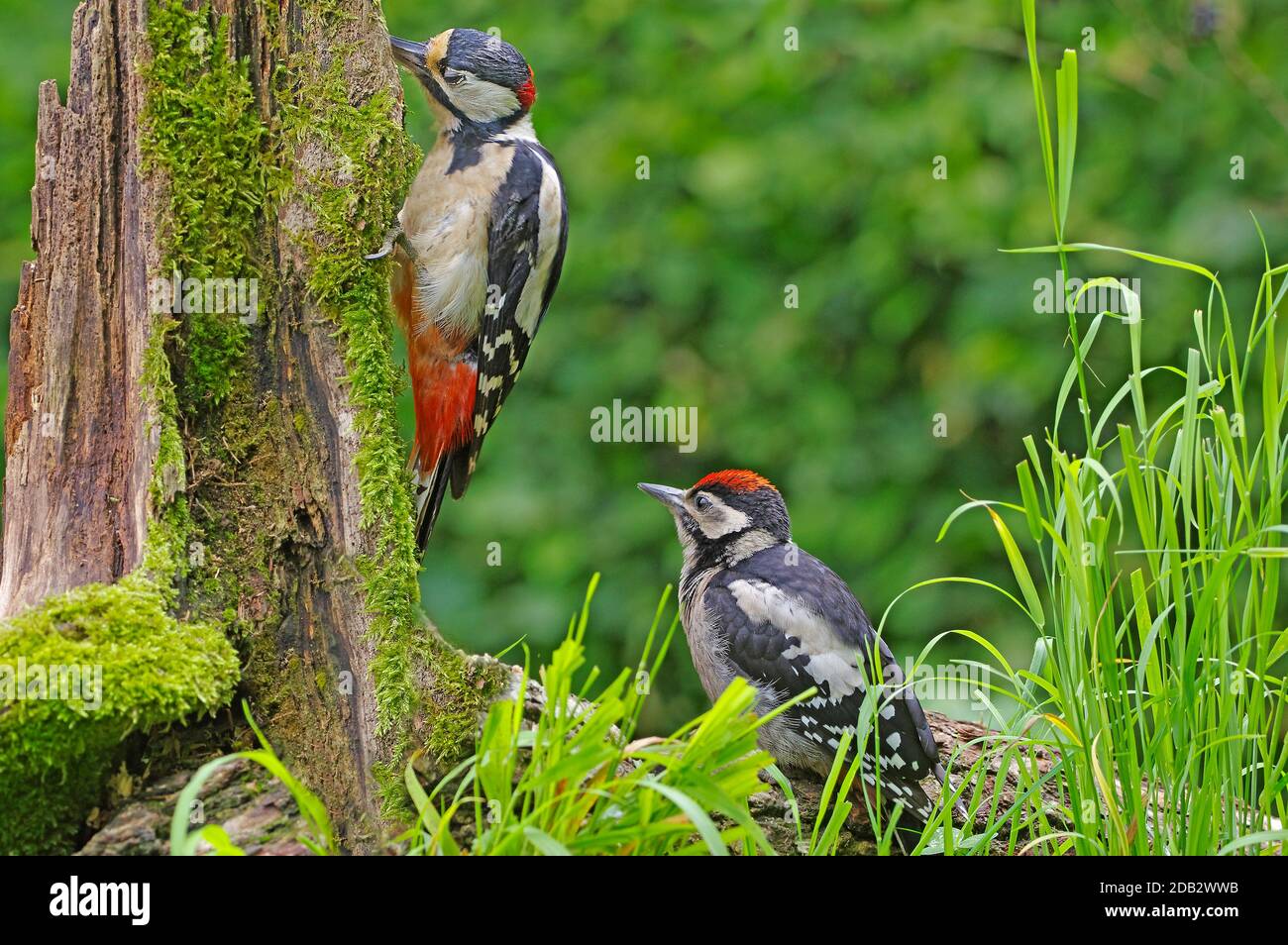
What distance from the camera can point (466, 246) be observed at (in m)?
2.76

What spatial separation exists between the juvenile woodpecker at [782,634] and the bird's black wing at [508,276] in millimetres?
449

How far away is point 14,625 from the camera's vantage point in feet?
5.79

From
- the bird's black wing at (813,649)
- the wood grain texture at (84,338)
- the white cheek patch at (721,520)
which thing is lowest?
the bird's black wing at (813,649)

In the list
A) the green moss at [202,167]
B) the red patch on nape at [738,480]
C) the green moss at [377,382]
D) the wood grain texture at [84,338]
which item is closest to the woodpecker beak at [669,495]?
the red patch on nape at [738,480]

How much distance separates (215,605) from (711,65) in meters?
2.32

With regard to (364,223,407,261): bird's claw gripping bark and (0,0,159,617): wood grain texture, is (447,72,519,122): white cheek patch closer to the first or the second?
(364,223,407,261): bird's claw gripping bark

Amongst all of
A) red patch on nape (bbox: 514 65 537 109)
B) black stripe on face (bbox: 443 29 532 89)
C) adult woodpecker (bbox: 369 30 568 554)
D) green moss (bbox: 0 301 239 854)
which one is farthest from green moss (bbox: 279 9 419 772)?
red patch on nape (bbox: 514 65 537 109)

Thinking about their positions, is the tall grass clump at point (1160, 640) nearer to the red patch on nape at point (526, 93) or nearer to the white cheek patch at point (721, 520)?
the white cheek patch at point (721, 520)

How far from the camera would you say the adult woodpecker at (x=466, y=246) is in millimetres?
2752

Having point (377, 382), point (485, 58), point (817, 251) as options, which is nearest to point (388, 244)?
point (377, 382)

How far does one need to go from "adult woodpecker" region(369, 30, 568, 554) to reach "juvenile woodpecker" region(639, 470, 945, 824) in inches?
20.1

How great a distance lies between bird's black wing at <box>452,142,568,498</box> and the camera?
9.26 ft
